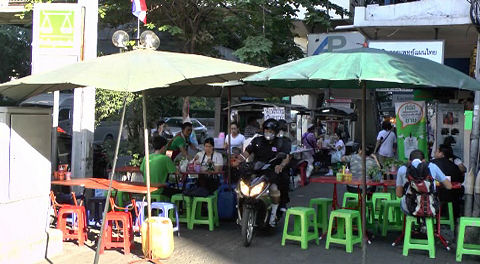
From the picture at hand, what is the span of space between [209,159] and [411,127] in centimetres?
550

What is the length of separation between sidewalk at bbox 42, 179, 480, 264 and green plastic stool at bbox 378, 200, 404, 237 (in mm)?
154

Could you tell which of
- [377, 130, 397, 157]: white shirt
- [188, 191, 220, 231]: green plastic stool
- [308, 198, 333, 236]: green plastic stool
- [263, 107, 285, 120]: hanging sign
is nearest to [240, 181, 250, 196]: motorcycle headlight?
[188, 191, 220, 231]: green plastic stool

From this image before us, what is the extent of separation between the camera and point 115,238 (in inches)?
277

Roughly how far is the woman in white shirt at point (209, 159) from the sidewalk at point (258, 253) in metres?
1.23

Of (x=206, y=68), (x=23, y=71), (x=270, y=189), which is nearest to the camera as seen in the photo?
(x=206, y=68)

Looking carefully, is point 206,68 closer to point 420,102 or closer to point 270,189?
point 270,189

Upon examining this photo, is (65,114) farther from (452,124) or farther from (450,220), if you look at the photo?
(450,220)

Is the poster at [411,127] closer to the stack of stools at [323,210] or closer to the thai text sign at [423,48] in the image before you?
the thai text sign at [423,48]

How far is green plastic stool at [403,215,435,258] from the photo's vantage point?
6520 mm

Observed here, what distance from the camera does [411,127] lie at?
1193 centimetres

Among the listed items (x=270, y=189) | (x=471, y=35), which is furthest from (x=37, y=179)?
(x=471, y=35)

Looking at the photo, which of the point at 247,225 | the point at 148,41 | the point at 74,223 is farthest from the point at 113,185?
the point at 148,41

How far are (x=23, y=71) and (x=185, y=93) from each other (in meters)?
22.4

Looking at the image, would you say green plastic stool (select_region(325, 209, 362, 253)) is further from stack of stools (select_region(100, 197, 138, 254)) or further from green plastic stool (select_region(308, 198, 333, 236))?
stack of stools (select_region(100, 197, 138, 254))
